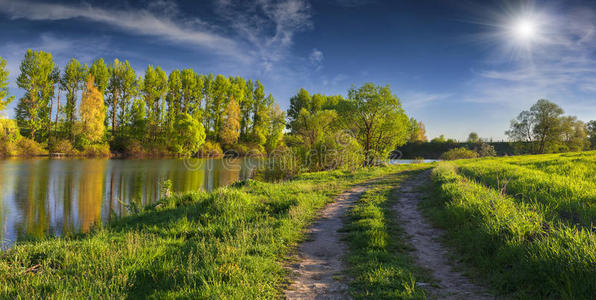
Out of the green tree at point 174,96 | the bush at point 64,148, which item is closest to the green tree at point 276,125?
the green tree at point 174,96

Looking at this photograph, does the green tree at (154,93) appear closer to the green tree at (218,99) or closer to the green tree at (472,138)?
the green tree at (218,99)

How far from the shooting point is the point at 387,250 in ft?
17.5

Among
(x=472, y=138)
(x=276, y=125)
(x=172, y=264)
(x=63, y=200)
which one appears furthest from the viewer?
(x=472, y=138)

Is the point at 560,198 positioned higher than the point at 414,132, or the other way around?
the point at 414,132

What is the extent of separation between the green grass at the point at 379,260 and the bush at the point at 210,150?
2119 inches

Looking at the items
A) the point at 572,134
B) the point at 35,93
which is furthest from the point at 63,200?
the point at 572,134

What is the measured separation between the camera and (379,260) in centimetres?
486

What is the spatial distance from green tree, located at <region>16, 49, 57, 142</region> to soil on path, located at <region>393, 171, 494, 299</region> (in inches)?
2371

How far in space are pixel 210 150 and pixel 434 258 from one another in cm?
5783

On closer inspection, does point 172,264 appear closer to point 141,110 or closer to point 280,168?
point 280,168

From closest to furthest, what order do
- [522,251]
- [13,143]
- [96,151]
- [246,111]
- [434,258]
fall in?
[522,251], [434,258], [13,143], [96,151], [246,111]

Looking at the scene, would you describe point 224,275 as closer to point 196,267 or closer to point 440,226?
point 196,267

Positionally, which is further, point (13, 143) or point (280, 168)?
point (13, 143)

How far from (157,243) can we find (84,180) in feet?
65.5
